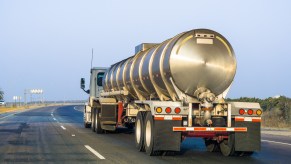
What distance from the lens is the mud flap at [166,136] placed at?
1234 cm

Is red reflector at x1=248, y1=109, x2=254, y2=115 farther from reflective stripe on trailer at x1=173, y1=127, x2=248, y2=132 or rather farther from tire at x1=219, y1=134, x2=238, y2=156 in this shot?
tire at x1=219, y1=134, x2=238, y2=156

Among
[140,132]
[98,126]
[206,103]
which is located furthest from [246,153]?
[98,126]

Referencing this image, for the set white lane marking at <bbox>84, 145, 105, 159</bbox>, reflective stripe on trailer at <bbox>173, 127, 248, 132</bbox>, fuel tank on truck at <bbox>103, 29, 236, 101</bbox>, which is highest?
fuel tank on truck at <bbox>103, 29, 236, 101</bbox>

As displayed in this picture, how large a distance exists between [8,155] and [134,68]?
5866 mm

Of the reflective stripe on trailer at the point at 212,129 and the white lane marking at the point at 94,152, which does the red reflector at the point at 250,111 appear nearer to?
the reflective stripe on trailer at the point at 212,129

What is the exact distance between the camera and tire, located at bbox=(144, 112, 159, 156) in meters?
12.7

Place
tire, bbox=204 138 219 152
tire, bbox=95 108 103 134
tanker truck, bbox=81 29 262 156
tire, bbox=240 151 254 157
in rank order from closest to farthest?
tanker truck, bbox=81 29 262 156
tire, bbox=240 151 254 157
tire, bbox=204 138 219 152
tire, bbox=95 108 103 134

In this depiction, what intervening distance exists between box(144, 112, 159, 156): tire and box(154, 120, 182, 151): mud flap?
0.76 ft

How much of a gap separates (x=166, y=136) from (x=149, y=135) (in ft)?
2.84

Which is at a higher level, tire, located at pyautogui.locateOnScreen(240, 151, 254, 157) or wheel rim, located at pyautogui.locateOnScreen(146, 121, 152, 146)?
wheel rim, located at pyautogui.locateOnScreen(146, 121, 152, 146)

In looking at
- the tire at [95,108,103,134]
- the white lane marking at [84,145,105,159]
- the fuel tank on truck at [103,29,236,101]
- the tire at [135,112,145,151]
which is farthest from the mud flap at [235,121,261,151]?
the tire at [95,108,103,134]

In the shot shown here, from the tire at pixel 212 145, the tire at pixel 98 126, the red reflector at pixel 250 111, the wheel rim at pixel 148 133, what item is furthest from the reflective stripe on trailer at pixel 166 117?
the tire at pixel 98 126

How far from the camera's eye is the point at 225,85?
1337cm

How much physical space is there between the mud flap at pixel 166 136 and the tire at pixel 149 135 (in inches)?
9.1
